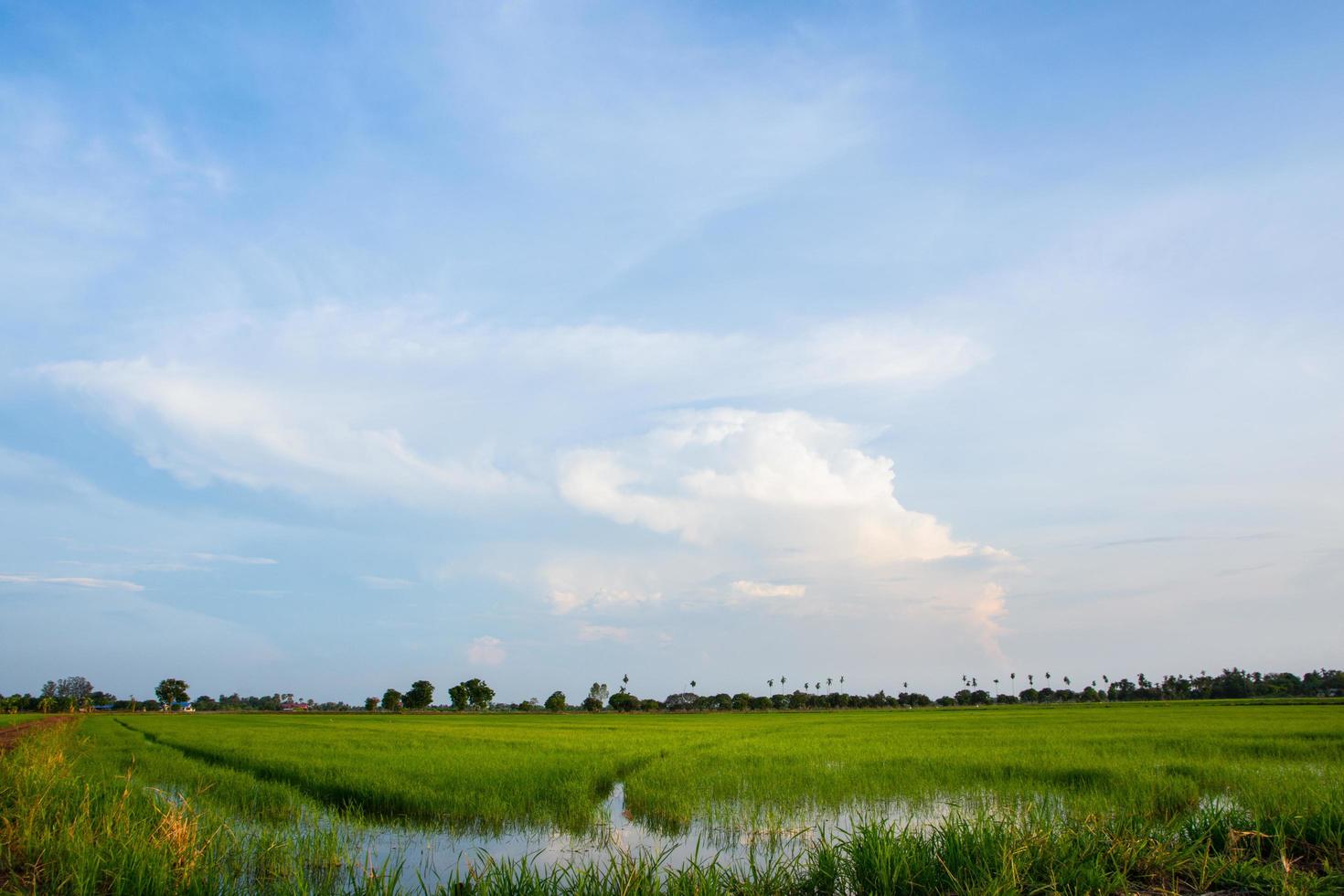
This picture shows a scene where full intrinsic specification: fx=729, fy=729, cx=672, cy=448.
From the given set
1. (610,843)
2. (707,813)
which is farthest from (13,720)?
(610,843)

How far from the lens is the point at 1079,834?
5.82 metres

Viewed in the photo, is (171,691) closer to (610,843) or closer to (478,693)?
(478,693)

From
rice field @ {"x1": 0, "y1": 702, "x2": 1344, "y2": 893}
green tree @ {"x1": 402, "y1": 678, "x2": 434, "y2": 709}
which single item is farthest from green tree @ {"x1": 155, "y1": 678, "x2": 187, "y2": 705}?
rice field @ {"x1": 0, "y1": 702, "x2": 1344, "y2": 893}

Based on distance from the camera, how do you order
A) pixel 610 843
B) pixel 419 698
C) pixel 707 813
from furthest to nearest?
pixel 419 698, pixel 707 813, pixel 610 843

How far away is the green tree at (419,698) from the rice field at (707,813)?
7996 centimetres

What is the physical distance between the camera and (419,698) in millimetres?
98312

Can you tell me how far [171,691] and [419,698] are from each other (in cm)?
4136

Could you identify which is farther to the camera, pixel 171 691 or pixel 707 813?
pixel 171 691

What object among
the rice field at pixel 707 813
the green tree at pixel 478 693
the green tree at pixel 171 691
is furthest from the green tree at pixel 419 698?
the rice field at pixel 707 813

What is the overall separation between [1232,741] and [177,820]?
24.4 m

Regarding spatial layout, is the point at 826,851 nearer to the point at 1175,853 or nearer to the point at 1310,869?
the point at 1175,853

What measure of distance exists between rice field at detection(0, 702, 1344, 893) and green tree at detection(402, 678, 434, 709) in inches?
3148

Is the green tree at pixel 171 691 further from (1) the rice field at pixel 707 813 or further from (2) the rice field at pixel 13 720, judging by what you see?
(1) the rice field at pixel 707 813

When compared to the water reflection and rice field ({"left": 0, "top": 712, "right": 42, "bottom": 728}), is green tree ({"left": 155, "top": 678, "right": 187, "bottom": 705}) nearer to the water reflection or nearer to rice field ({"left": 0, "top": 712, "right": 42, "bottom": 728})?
rice field ({"left": 0, "top": 712, "right": 42, "bottom": 728})
